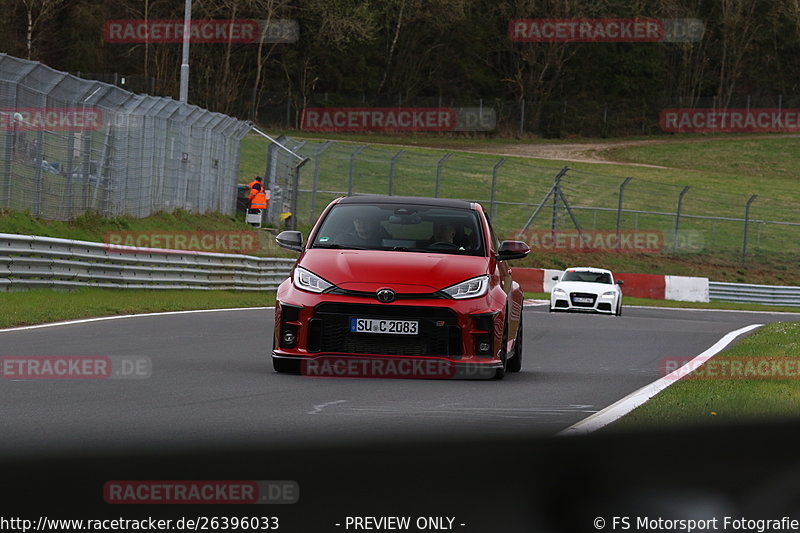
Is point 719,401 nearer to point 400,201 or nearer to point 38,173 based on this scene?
point 400,201

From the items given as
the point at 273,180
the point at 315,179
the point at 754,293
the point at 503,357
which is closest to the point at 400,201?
the point at 503,357

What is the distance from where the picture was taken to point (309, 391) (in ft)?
33.0

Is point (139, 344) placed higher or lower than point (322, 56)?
lower

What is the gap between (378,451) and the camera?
680 cm

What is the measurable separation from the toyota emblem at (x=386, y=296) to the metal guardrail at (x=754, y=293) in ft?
103

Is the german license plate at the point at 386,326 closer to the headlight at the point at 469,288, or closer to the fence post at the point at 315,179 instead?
the headlight at the point at 469,288

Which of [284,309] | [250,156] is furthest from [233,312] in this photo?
[250,156]

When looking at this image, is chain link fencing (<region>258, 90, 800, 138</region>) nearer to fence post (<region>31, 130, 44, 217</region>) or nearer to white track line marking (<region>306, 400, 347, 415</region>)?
fence post (<region>31, 130, 44, 217</region>)

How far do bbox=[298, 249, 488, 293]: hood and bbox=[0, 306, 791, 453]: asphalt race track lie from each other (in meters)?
0.76

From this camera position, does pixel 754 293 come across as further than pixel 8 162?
Yes

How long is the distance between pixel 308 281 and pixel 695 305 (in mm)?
27838

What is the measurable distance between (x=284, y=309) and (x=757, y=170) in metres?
68.4

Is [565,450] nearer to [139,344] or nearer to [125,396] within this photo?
[125,396]

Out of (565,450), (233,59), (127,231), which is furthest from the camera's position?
(233,59)
